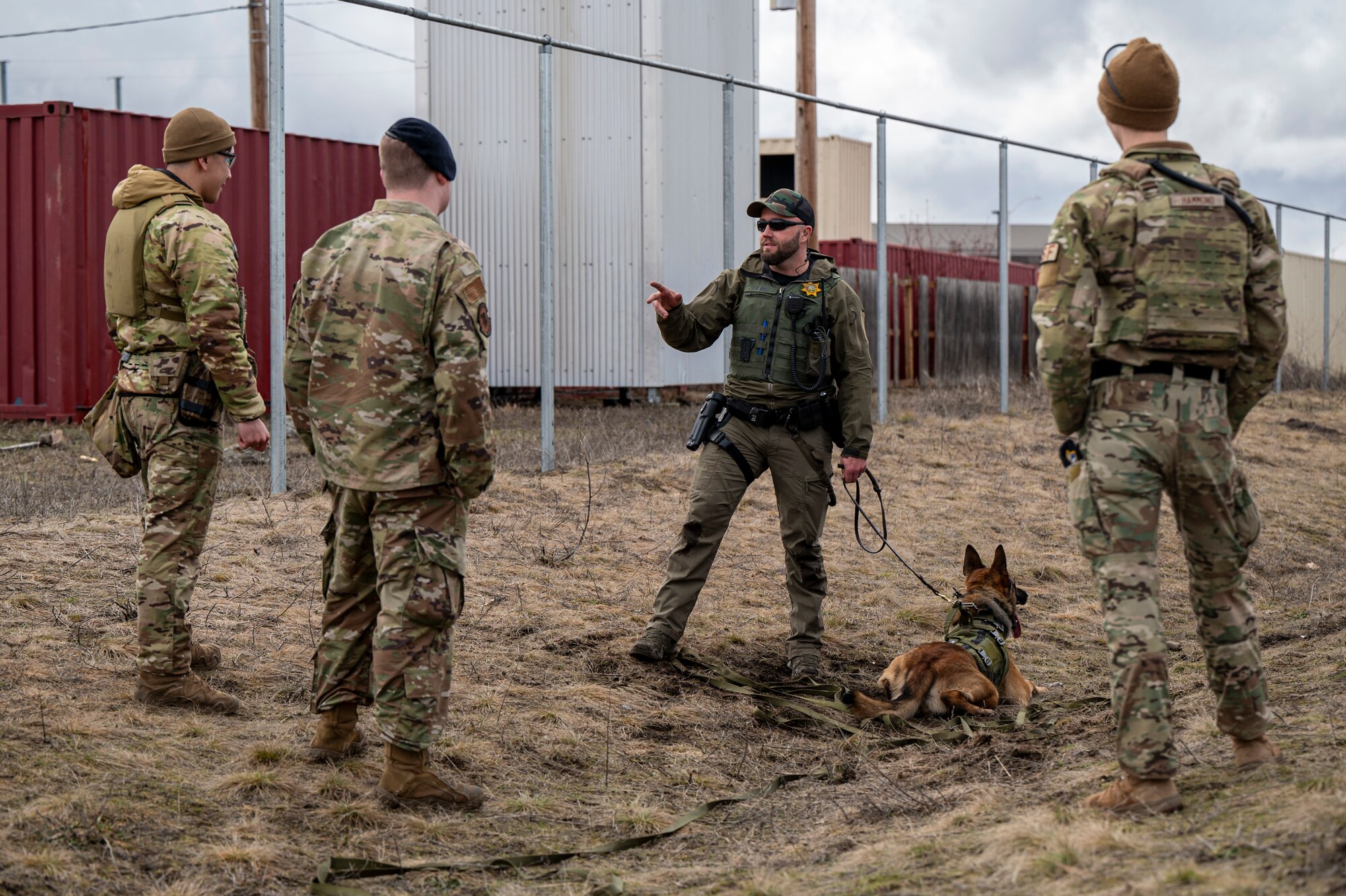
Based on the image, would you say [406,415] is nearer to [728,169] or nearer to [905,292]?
[728,169]

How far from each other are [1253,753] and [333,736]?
2.82 meters

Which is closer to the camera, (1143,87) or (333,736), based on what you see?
(1143,87)

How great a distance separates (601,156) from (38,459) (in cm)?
663

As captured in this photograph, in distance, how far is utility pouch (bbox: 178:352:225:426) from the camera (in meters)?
4.39

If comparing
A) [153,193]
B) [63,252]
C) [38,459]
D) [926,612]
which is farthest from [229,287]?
[63,252]

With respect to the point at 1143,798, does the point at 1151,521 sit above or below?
above

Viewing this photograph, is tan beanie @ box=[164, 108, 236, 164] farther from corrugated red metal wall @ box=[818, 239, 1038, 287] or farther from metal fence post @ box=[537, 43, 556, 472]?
corrugated red metal wall @ box=[818, 239, 1038, 287]

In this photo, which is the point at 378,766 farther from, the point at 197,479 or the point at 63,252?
the point at 63,252

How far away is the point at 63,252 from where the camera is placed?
40.4ft

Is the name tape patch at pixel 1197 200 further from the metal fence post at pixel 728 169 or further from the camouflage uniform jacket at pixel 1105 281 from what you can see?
the metal fence post at pixel 728 169

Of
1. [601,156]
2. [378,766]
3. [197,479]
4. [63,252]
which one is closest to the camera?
[378,766]

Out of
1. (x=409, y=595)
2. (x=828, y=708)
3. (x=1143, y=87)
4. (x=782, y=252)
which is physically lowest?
(x=828, y=708)

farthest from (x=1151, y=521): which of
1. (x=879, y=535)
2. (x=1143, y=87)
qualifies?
(x=879, y=535)

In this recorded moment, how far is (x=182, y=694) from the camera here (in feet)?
14.9
